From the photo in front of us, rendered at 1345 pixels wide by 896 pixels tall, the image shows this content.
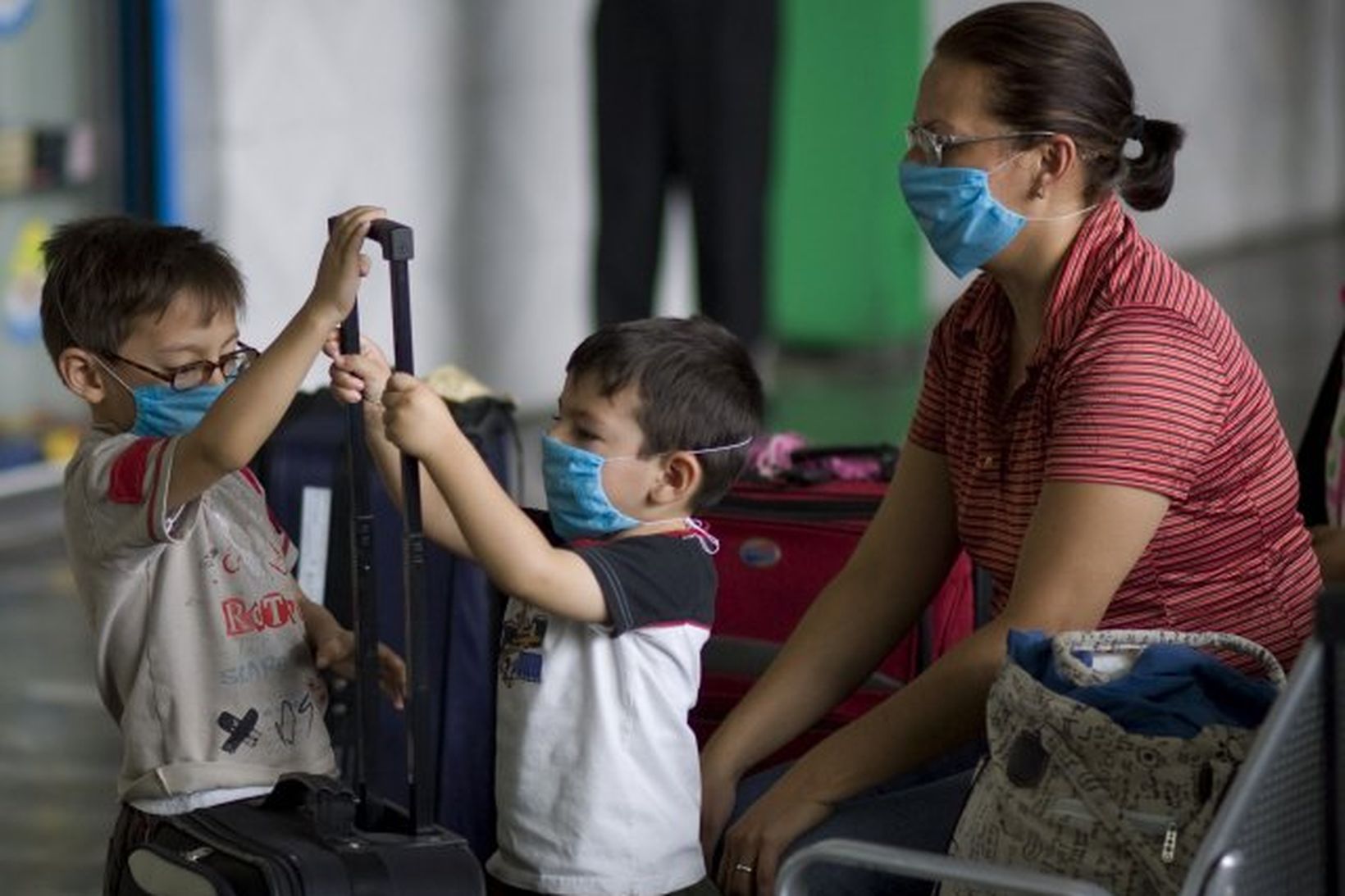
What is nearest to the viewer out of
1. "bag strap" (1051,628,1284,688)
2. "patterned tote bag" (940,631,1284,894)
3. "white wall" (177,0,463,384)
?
"patterned tote bag" (940,631,1284,894)

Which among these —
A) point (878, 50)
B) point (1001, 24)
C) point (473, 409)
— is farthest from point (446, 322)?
point (1001, 24)

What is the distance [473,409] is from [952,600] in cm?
83

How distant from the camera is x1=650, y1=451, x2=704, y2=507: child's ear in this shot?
Answer: 103 inches

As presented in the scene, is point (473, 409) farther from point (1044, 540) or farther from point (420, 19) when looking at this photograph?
point (420, 19)

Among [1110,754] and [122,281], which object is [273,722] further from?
[1110,754]

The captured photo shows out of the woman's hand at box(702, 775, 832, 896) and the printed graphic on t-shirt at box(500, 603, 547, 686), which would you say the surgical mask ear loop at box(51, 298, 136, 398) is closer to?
the printed graphic on t-shirt at box(500, 603, 547, 686)

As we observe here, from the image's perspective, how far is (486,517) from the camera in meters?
2.44

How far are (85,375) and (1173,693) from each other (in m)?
1.14

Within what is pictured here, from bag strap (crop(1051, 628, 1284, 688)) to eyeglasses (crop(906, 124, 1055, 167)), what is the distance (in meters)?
0.52

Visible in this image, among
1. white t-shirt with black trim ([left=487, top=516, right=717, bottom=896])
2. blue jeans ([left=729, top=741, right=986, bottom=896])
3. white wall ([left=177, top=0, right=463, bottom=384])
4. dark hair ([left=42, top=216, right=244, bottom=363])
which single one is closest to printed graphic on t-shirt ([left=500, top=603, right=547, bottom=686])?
white t-shirt with black trim ([left=487, top=516, right=717, bottom=896])

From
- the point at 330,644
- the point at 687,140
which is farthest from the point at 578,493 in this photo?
the point at 687,140

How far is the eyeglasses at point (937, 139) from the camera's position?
2645 millimetres

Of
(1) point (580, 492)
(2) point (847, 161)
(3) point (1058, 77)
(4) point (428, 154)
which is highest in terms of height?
(3) point (1058, 77)

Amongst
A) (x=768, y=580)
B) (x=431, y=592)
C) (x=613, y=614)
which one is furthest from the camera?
(x=431, y=592)
